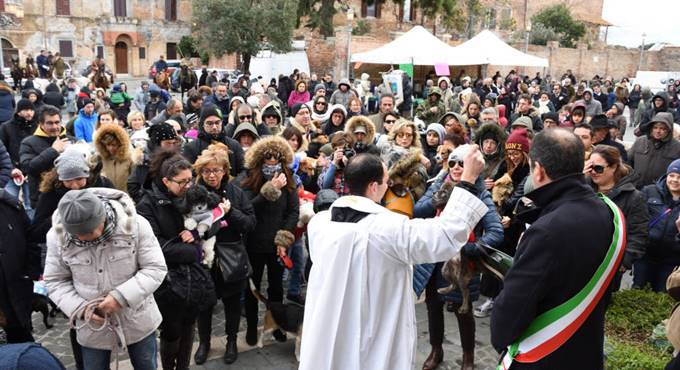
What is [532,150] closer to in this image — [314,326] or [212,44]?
[314,326]

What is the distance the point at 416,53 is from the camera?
17.3m

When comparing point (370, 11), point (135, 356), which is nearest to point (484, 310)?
point (135, 356)

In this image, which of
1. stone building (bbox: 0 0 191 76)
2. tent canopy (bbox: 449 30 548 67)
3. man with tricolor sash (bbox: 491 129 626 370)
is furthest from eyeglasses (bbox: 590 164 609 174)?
stone building (bbox: 0 0 191 76)

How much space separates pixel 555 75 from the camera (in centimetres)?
4322

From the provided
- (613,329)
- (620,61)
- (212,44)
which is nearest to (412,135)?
(613,329)

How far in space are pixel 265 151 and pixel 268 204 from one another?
18.7 inches

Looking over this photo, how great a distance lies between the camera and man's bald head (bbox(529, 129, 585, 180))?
2432 mm

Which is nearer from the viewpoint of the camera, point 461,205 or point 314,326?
point 461,205

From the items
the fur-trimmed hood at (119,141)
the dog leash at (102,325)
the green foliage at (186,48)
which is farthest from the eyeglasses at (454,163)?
the green foliage at (186,48)

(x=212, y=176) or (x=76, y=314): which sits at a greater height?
(x=212, y=176)

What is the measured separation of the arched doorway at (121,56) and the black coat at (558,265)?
46492mm

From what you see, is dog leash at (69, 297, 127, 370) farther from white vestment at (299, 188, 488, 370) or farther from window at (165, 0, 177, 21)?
window at (165, 0, 177, 21)

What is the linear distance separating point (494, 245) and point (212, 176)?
2262mm

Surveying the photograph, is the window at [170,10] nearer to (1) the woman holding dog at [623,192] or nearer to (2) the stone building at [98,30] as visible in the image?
(2) the stone building at [98,30]
